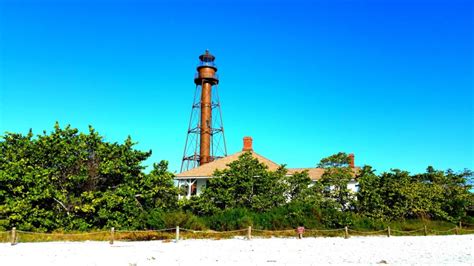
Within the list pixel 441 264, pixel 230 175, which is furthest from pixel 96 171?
pixel 441 264

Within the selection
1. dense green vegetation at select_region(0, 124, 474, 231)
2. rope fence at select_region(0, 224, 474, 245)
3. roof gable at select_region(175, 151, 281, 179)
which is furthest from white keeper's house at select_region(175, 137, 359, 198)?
rope fence at select_region(0, 224, 474, 245)

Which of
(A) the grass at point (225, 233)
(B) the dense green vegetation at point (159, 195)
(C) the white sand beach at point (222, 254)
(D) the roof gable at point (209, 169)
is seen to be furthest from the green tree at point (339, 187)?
(C) the white sand beach at point (222, 254)

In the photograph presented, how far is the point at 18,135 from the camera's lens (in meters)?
22.8

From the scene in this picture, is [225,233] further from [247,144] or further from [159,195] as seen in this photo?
[247,144]

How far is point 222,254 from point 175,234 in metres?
7.16

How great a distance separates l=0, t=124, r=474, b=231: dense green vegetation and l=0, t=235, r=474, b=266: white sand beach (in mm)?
3895

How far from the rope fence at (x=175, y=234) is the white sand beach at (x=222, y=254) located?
1332 millimetres

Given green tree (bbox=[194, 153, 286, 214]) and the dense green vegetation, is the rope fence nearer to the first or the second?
the dense green vegetation

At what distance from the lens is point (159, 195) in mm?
24031

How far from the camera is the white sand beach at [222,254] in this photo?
12.5 metres

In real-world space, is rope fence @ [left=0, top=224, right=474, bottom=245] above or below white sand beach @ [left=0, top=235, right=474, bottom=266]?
above

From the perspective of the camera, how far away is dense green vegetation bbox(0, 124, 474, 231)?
842 inches

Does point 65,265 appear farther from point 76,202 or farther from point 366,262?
point 76,202

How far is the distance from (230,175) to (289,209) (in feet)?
14.0
